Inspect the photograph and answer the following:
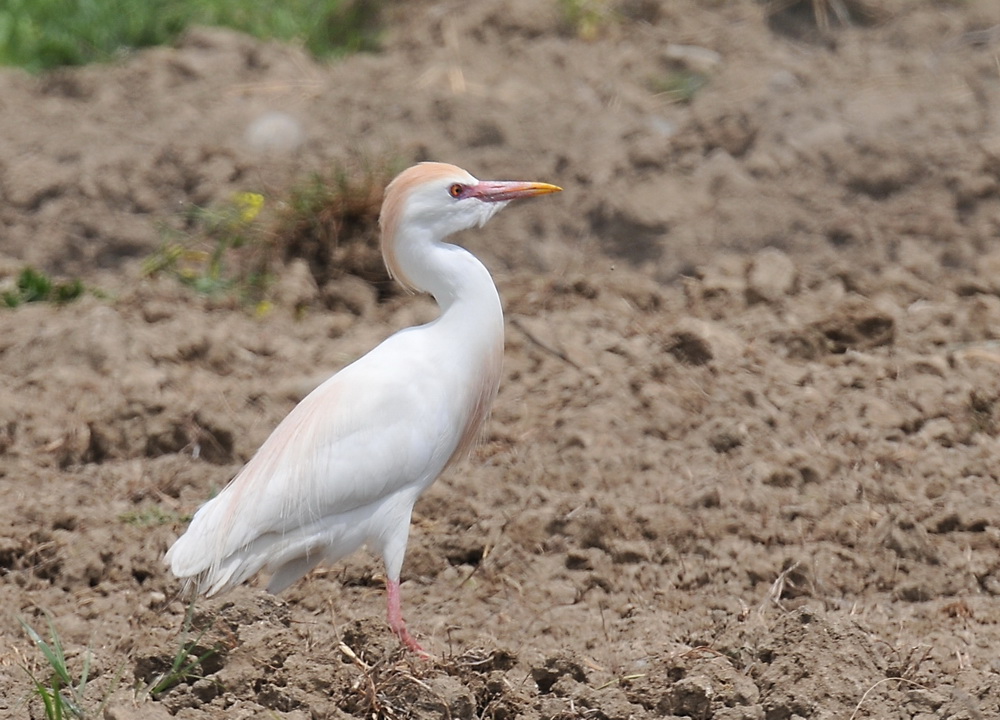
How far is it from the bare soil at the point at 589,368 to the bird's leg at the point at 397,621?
3.3 inches

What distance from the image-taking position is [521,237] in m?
7.61

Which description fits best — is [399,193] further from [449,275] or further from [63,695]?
[63,695]

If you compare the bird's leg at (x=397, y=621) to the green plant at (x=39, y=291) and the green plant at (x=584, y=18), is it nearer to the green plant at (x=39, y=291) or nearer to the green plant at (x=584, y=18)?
the green plant at (x=39, y=291)

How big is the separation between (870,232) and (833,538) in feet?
9.01

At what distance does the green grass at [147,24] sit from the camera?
9438mm

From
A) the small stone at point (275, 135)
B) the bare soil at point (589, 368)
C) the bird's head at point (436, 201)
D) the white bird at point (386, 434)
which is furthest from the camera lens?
the small stone at point (275, 135)

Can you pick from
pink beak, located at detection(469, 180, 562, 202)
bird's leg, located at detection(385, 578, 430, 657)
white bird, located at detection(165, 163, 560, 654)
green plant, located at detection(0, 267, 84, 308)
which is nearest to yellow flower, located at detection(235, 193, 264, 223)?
green plant, located at detection(0, 267, 84, 308)

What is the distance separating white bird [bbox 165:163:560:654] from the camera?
14.1 ft

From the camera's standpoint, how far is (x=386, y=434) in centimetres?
441

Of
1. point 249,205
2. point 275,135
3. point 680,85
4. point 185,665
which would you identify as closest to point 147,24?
point 275,135

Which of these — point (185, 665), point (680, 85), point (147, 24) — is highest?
point (185, 665)

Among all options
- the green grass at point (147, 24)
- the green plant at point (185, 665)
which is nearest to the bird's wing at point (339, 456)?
the green plant at point (185, 665)

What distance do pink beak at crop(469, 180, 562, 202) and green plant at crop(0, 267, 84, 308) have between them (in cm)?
324

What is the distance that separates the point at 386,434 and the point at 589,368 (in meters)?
1.95
